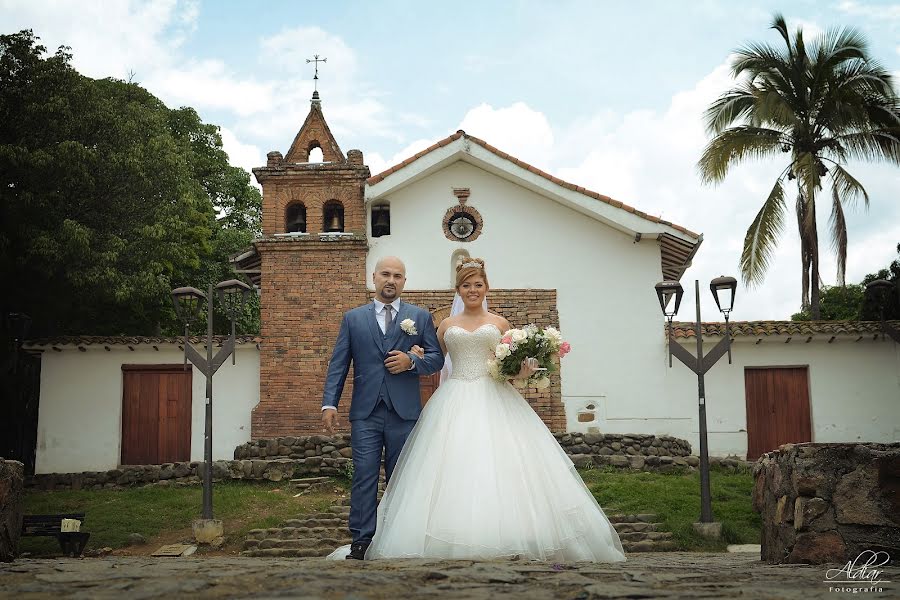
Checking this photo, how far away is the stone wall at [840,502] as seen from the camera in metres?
4.98

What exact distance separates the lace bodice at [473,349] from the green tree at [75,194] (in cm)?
1298

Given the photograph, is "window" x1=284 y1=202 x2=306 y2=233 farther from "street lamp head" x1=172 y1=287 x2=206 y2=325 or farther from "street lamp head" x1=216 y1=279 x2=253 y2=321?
"street lamp head" x1=216 y1=279 x2=253 y2=321

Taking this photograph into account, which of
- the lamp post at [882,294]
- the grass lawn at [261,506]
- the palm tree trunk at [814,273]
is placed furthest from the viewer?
the palm tree trunk at [814,273]

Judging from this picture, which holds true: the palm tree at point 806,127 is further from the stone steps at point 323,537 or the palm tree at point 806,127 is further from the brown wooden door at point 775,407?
the stone steps at point 323,537

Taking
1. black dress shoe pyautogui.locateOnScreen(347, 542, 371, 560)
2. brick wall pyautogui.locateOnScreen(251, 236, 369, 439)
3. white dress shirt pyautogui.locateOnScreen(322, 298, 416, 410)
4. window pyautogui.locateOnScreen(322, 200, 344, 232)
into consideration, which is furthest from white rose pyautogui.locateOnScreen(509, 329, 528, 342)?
window pyautogui.locateOnScreen(322, 200, 344, 232)

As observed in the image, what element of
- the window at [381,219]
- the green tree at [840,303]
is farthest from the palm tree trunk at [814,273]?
the window at [381,219]

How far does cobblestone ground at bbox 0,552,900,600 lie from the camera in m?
3.30

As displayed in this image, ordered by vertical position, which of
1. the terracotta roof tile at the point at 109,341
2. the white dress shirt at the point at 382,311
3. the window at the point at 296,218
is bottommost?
the white dress shirt at the point at 382,311

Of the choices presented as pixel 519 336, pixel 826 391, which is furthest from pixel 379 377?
pixel 826 391

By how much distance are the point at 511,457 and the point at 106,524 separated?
873 centimetres

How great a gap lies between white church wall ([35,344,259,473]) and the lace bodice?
38.1 ft

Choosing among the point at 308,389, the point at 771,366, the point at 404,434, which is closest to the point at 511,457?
the point at 404,434

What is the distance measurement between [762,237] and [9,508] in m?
19.8

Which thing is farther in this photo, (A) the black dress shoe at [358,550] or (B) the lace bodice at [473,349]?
(B) the lace bodice at [473,349]
